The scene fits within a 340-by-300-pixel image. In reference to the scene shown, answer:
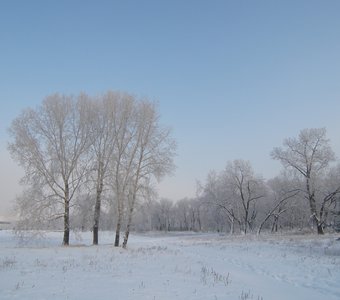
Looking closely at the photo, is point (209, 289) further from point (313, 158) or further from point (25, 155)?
point (313, 158)

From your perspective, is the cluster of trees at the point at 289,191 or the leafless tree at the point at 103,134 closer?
the leafless tree at the point at 103,134

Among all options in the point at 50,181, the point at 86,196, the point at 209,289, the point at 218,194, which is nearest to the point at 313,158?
the point at 218,194

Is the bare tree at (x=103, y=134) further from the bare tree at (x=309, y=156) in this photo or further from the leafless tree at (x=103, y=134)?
the bare tree at (x=309, y=156)

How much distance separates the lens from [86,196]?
26.2 meters

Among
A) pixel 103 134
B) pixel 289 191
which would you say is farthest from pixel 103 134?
pixel 289 191

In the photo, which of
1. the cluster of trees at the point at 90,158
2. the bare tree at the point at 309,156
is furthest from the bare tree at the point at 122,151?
the bare tree at the point at 309,156

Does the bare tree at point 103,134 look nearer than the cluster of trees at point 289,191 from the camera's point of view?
Yes

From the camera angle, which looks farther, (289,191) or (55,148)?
(289,191)

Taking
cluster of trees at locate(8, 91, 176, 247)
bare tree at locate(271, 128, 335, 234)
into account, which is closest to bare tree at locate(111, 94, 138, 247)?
cluster of trees at locate(8, 91, 176, 247)

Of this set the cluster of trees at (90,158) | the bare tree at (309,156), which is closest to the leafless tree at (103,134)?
the cluster of trees at (90,158)

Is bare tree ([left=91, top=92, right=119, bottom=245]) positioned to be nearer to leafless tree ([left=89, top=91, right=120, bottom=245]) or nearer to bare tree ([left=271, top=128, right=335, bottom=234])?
leafless tree ([left=89, top=91, right=120, bottom=245])

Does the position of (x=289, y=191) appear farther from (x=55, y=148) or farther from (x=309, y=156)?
(x=55, y=148)

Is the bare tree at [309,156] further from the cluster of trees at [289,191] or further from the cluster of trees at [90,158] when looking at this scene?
the cluster of trees at [90,158]

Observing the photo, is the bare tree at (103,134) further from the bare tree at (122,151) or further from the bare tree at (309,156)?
the bare tree at (309,156)
